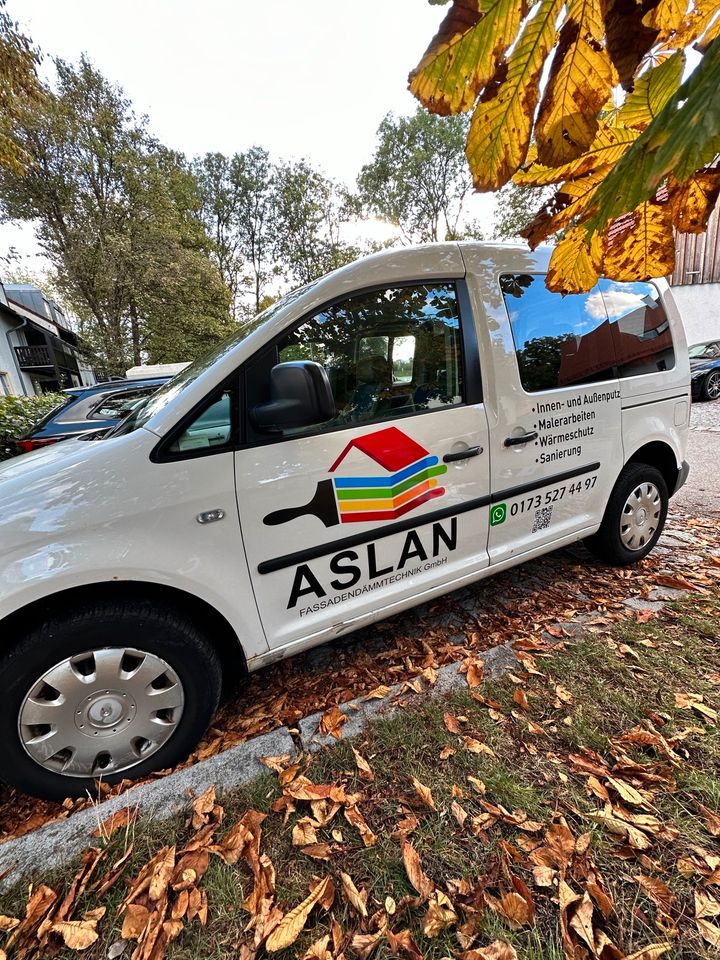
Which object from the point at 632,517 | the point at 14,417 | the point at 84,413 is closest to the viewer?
the point at 632,517

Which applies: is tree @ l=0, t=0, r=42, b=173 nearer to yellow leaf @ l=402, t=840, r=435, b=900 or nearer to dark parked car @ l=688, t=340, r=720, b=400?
yellow leaf @ l=402, t=840, r=435, b=900

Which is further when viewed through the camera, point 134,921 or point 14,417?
point 14,417

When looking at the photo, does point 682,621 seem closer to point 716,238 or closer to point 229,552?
point 229,552

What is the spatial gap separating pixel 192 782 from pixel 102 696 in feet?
1.58

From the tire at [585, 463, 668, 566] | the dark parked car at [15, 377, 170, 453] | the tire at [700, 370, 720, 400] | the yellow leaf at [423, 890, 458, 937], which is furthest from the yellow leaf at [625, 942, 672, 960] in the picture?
the tire at [700, 370, 720, 400]

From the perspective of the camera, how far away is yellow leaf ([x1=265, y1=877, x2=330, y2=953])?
1.13m

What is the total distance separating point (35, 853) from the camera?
1392 mm

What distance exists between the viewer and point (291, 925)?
46.0 inches

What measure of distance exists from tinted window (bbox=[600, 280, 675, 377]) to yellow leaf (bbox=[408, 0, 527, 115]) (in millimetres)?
2147

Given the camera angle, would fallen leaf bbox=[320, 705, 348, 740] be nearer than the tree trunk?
Yes

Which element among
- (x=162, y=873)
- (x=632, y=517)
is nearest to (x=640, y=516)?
(x=632, y=517)

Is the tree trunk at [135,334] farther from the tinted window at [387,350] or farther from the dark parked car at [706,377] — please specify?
the dark parked car at [706,377]

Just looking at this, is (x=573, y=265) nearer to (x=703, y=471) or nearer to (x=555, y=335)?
(x=555, y=335)

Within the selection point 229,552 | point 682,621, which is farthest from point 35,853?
point 682,621
